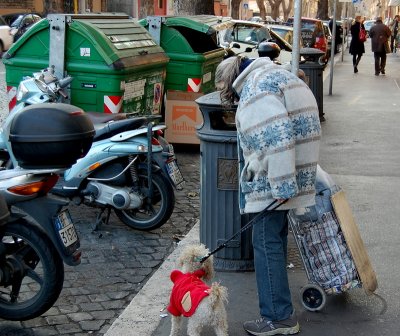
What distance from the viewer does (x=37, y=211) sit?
436 cm

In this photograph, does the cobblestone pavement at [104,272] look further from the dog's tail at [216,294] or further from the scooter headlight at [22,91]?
the scooter headlight at [22,91]

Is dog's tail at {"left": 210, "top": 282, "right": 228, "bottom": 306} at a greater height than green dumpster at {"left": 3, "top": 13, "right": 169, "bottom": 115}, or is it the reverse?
green dumpster at {"left": 3, "top": 13, "right": 169, "bottom": 115}

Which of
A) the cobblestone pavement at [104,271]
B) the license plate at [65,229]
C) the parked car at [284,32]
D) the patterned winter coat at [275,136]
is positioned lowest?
the cobblestone pavement at [104,271]

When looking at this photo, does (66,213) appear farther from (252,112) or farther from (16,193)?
(252,112)

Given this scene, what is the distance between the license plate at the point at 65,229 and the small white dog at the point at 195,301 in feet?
2.43

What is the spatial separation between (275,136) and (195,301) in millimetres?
952

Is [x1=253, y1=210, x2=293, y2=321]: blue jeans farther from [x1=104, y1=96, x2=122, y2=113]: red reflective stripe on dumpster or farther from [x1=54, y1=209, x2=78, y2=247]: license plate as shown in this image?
[x1=104, y1=96, x2=122, y2=113]: red reflective stripe on dumpster

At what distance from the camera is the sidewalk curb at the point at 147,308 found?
4398 millimetres

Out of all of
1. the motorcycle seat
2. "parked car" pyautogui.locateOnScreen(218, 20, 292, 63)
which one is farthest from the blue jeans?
"parked car" pyautogui.locateOnScreen(218, 20, 292, 63)

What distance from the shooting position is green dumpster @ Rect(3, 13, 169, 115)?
793 centimetres

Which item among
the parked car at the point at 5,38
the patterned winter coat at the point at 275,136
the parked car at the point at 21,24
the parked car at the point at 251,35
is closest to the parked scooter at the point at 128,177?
the patterned winter coat at the point at 275,136

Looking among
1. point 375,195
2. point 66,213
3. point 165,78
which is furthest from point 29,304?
point 165,78

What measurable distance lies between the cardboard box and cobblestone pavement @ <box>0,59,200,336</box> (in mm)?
2250

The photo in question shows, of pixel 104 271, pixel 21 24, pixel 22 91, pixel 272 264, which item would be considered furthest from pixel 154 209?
pixel 21 24
